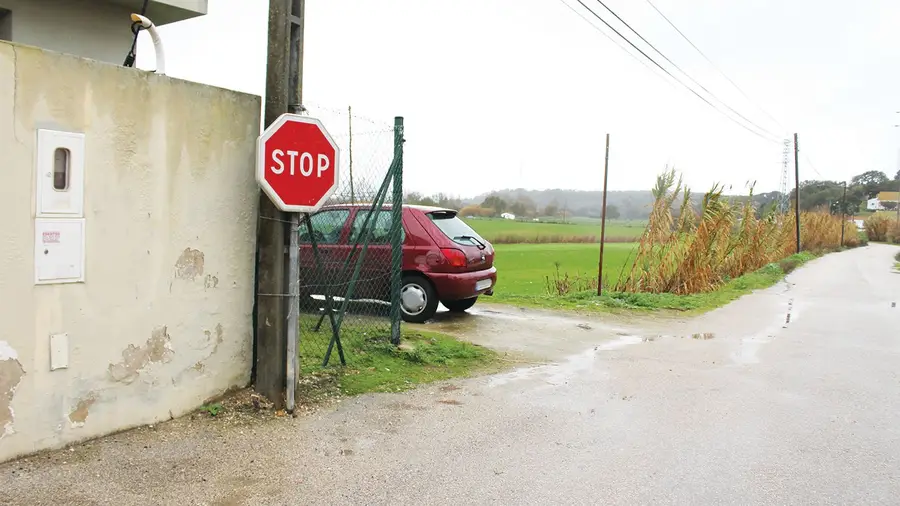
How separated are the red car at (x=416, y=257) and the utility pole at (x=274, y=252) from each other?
2798 mm

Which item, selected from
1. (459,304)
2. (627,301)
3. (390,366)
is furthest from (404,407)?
(627,301)

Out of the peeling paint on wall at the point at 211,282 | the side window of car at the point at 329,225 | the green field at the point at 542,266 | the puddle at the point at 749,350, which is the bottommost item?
A: the green field at the point at 542,266

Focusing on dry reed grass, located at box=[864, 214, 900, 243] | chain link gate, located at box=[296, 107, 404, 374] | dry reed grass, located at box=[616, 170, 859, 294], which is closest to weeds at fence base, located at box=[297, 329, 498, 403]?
chain link gate, located at box=[296, 107, 404, 374]

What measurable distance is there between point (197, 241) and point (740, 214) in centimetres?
1885

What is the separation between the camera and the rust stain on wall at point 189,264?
4.78 metres

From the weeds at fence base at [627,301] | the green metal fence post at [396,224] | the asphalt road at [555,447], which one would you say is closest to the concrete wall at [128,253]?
the asphalt road at [555,447]

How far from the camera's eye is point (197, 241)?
4883mm

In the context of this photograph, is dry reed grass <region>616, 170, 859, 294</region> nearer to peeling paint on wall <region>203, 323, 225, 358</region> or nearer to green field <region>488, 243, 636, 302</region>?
green field <region>488, 243, 636, 302</region>

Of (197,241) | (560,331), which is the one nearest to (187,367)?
(197,241)

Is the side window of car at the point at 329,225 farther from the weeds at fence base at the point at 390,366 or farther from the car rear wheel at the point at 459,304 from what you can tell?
the car rear wheel at the point at 459,304

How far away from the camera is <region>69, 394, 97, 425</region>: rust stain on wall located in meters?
4.23

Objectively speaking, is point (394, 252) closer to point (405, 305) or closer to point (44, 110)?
point (405, 305)

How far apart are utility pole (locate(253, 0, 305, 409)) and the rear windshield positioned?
14.4 ft

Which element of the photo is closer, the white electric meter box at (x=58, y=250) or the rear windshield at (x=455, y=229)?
the white electric meter box at (x=58, y=250)
